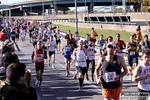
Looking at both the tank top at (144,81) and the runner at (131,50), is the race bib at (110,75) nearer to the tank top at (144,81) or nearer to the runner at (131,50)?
the tank top at (144,81)

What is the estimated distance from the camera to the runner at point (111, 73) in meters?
7.22

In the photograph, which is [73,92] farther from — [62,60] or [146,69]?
[62,60]

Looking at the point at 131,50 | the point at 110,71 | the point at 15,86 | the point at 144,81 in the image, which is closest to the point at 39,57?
the point at 131,50

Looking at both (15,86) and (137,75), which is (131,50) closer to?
(137,75)

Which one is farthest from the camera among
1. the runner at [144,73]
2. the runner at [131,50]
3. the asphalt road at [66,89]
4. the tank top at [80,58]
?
the runner at [131,50]

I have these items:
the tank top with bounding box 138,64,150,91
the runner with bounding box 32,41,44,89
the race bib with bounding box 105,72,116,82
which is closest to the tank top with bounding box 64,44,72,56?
the runner with bounding box 32,41,44,89

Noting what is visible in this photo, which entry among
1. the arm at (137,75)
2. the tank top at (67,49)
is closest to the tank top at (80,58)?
the tank top at (67,49)

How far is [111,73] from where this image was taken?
286 inches

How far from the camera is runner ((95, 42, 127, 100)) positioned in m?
7.22

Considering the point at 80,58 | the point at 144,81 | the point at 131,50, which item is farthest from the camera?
the point at 131,50

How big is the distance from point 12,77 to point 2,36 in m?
18.0

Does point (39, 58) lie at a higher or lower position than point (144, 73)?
lower

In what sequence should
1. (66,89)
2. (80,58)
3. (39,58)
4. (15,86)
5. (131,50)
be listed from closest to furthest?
(15,86) < (80,58) < (39,58) < (66,89) < (131,50)

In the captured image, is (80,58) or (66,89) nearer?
(80,58)
